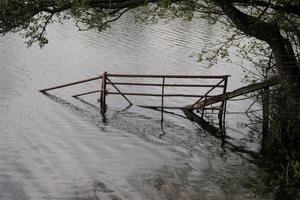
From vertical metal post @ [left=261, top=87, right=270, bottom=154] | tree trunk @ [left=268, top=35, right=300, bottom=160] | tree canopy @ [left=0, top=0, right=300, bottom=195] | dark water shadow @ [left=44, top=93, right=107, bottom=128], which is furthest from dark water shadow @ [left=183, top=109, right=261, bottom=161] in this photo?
dark water shadow @ [left=44, top=93, right=107, bottom=128]

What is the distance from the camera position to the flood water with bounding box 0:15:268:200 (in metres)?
15.6

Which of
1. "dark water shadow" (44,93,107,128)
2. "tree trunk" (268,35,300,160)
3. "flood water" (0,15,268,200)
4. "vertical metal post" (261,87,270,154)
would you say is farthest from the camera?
"dark water shadow" (44,93,107,128)

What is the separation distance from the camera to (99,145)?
20.1 m

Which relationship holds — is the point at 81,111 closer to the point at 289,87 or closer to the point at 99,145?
the point at 99,145

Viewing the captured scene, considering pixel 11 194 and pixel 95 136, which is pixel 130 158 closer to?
pixel 95 136

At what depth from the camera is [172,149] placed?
20109mm

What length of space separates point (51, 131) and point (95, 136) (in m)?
2.02

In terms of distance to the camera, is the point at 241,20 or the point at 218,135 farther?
the point at 218,135

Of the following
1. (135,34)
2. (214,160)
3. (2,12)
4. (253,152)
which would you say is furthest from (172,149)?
(135,34)

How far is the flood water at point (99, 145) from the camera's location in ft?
51.2

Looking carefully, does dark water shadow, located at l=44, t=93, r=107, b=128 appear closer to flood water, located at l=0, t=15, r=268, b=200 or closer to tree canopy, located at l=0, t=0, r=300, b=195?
flood water, located at l=0, t=15, r=268, b=200

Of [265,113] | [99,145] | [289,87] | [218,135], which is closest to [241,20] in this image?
[289,87]

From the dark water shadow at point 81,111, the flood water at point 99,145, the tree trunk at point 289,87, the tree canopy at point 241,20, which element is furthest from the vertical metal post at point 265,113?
the dark water shadow at point 81,111

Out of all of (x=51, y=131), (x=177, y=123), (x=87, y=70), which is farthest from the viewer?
(x=87, y=70)
